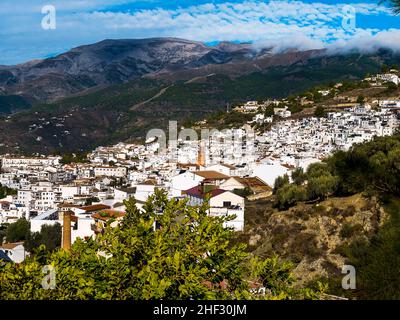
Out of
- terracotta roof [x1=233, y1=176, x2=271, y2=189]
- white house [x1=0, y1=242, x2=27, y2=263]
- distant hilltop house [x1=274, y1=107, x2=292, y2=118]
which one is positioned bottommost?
white house [x1=0, y1=242, x2=27, y2=263]

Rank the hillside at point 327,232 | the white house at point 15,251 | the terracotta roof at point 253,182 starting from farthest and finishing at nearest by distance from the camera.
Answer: the terracotta roof at point 253,182 < the white house at point 15,251 < the hillside at point 327,232

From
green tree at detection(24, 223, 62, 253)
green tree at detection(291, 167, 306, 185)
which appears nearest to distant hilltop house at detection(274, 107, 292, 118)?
green tree at detection(291, 167, 306, 185)

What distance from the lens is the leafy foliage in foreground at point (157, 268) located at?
4625 millimetres

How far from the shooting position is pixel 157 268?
4672mm

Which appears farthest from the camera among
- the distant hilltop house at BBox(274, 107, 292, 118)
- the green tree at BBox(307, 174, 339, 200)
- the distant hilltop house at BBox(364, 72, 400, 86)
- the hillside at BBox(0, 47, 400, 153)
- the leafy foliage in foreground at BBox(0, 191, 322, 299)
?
the hillside at BBox(0, 47, 400, 153)

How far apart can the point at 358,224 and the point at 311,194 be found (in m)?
5.36

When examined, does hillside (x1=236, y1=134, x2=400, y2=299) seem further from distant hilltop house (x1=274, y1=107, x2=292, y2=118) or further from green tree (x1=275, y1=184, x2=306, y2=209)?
distant hilltop house (x1=274, y1=107, x2=292, y2=118)

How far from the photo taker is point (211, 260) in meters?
5.00

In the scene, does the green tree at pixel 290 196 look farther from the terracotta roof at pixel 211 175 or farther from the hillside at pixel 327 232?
the terracotta roof at pixel 211 175

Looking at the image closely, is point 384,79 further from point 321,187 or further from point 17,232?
point 17,232

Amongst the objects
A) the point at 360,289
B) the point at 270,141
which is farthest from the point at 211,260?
the point at 270,141

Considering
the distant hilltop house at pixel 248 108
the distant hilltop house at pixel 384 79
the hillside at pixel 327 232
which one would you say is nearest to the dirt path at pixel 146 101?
the distant hilltop house at pixel 248 108

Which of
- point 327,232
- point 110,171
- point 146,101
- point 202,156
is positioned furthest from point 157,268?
point 146,101

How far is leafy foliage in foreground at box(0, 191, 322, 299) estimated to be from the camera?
4.62m
